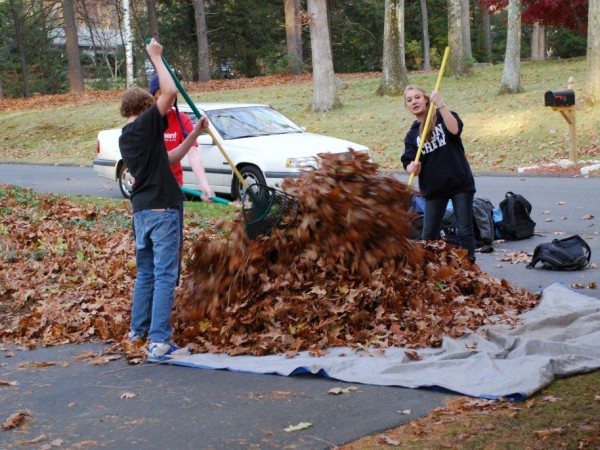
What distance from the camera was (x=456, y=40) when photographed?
A: 30.9 m

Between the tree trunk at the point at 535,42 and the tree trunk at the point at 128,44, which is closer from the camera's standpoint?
the tree trunk at the point at 128,44

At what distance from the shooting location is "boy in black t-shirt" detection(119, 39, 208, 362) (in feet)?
21.2

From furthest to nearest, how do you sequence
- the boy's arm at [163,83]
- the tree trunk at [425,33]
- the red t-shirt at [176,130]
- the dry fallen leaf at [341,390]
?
the tree trunk at [425,33]
the red t-shirt at [176,130]
the boy's arm at [163,83]
the dry fallen leaf at [341,390]

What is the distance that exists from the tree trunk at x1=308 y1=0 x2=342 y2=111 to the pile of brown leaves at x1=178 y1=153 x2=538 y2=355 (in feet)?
66.3

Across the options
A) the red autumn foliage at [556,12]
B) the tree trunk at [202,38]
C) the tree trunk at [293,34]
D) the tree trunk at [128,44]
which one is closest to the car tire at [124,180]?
the red autumn foliage at [556,12]

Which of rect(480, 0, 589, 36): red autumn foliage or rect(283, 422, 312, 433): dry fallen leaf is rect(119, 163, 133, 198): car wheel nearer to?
rect(283, 422, 312, 433): dry fallen leaf

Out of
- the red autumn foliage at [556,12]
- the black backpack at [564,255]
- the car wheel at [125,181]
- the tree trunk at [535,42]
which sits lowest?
the black backpack at [564,255]

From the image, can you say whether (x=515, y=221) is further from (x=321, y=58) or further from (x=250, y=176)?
(x=321, y=58)

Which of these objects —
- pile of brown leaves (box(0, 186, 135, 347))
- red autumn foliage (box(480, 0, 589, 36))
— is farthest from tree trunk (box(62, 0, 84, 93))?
pile of brown leaves (box(0, 186, 135, 347))

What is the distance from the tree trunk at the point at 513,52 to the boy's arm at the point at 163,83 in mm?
20638

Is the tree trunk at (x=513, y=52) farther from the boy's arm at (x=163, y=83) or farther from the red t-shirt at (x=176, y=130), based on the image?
the boy's arm at (x=163, y=83)

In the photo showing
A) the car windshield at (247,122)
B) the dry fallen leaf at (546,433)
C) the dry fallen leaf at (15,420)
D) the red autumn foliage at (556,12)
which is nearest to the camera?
the dry fallen leaf at (546,433)

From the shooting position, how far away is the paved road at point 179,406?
16.1 ft

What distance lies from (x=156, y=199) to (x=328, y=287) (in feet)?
4.53
